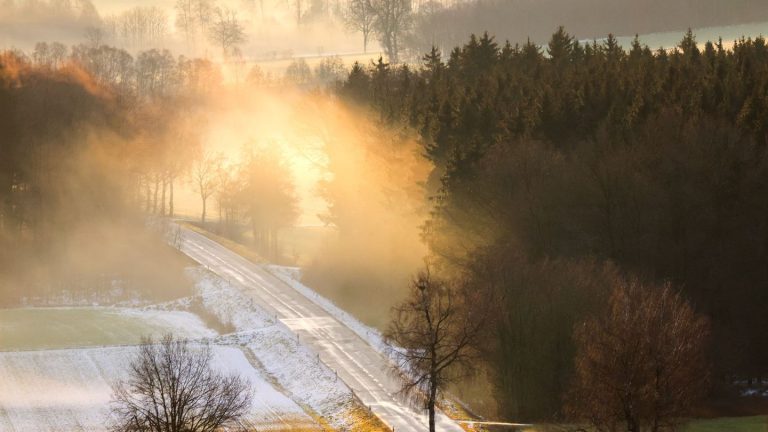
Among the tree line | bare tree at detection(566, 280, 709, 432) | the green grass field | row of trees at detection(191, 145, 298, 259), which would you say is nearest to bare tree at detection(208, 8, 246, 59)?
the tree line

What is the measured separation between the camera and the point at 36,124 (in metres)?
82.6

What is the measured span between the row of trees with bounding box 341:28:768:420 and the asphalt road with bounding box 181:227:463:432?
208 inches

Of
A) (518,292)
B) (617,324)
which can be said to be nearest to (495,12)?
(518,292)

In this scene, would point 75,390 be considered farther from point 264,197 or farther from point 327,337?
point 264,197

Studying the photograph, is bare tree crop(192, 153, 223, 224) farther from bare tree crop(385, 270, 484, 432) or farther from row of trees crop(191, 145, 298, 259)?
bare tree crop(385, 270, 484, 432)

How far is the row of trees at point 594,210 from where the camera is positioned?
45.7 metres

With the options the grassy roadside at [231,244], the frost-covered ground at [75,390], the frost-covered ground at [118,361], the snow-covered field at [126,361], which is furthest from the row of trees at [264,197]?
the frost-covered ground at [75,390]

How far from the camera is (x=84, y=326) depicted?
67.7m

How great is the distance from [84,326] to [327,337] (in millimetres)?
17995

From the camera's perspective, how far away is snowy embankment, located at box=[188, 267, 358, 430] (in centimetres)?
5019

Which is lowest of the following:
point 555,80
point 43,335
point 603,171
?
point 43,335

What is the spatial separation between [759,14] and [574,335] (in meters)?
109

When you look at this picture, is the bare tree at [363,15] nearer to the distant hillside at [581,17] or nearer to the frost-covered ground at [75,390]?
the distant hillside at [581,17]

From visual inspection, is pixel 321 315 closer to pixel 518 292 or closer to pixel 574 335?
pixel 518 292
